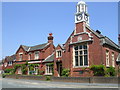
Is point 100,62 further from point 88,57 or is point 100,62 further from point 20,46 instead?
point 20,46

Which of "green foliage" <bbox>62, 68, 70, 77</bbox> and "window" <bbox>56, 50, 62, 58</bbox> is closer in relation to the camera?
"green foliage" <bbox>62, 68, 70, 77</bbox>

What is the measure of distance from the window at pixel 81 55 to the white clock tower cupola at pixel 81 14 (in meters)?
5.46

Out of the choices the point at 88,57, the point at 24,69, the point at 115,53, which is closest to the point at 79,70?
the point at 88,57

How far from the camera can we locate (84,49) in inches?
1247

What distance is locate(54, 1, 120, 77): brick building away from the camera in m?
29.8

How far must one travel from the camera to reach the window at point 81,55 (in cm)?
3141

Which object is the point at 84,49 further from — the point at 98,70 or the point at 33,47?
the point at 33,47

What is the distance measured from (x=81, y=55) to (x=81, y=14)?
8365 millimetres

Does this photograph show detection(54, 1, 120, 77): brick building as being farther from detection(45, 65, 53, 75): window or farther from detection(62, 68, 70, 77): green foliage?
detection(45, 65, 53, 75): window

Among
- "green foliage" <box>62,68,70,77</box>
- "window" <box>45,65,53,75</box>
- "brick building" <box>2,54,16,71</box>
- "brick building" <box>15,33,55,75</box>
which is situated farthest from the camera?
"brick building" <box>2,54,16,71</box>

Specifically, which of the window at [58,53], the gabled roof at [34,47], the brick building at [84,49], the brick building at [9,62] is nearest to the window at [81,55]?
the brick building at [84,49]

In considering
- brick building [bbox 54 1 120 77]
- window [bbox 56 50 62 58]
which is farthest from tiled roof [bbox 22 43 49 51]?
brick building [bbox 54 1 120 77]

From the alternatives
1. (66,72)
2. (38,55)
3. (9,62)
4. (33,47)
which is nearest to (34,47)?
(33,47)

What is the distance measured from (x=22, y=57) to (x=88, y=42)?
25.3 meters
